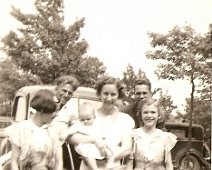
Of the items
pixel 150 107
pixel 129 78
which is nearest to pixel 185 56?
pixel 129 78

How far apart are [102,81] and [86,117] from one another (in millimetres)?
227

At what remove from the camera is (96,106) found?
349cm

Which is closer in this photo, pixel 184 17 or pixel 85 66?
pixel 184 17

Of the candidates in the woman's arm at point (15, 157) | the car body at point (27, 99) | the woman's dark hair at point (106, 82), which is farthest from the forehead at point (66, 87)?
the car body at point (27, 99)

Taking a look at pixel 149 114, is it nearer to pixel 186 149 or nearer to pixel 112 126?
pixel 112 126

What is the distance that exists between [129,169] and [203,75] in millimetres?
1389

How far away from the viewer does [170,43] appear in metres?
3.54

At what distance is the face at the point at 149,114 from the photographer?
6.82 ft

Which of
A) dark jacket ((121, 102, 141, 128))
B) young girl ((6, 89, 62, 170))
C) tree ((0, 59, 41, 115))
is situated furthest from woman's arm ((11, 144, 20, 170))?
tree ((0, 59, 41, 115))

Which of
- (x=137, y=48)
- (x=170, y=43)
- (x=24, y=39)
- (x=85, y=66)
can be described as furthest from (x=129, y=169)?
(x=24, y=39)

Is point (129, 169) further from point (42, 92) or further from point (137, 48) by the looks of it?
point (137, 48)

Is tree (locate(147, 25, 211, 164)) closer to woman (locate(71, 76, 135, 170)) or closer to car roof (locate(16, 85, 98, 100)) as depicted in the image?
car roof (locate(16, 85, 98, 100))

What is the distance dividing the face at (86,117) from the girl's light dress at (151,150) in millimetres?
286

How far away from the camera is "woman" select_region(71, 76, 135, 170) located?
2.01m
